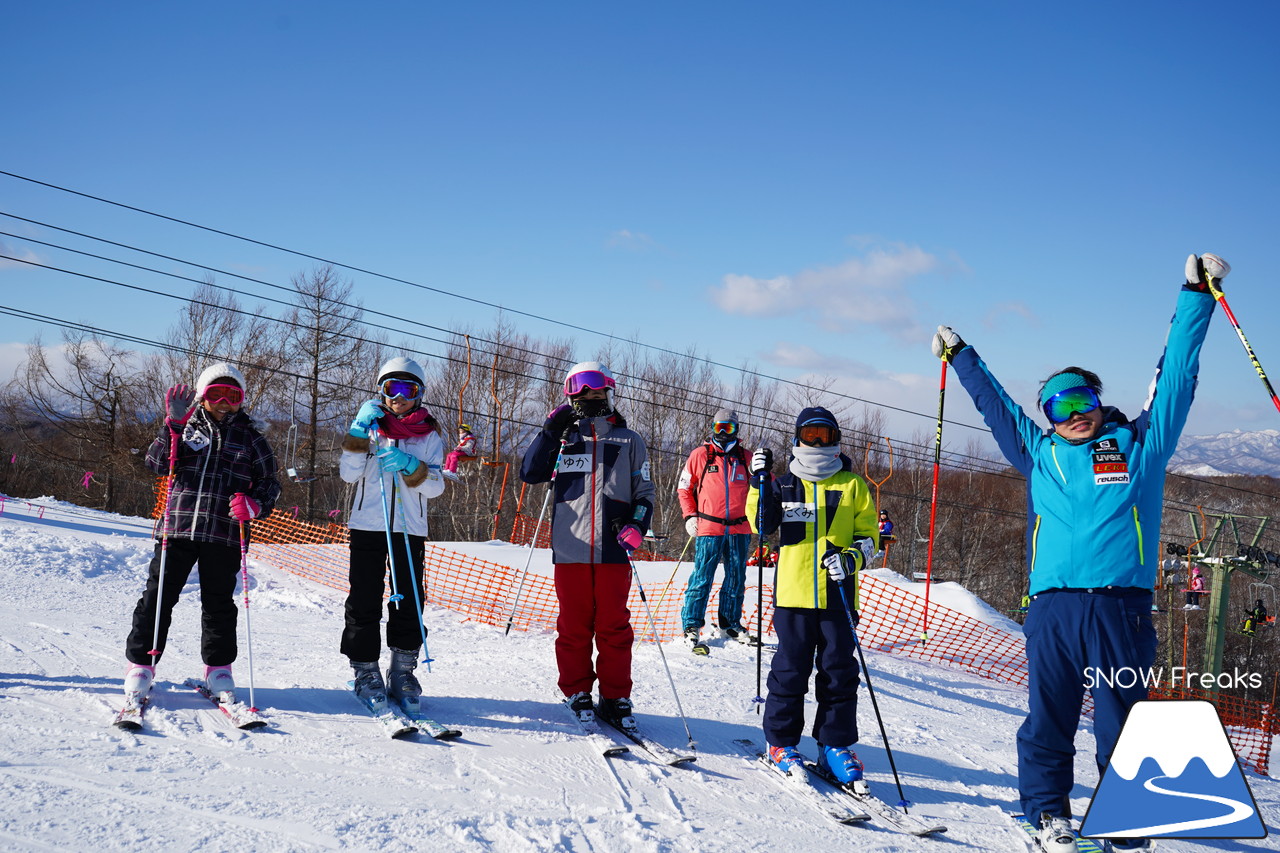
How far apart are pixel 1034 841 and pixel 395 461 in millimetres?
3278

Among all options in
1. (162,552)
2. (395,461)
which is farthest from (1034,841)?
(162,552)

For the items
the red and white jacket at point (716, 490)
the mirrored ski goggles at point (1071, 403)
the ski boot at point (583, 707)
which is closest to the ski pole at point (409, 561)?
the ski boot at point (583, 707)

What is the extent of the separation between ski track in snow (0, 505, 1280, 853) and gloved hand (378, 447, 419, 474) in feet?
4.03

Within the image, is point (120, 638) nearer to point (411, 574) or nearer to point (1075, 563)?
point (411, 574)

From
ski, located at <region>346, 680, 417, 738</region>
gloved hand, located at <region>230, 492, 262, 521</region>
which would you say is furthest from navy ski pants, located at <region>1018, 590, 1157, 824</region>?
gloved hand, located at <region>230, 492, 262, 521</region>

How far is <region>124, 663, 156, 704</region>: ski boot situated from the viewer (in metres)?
3.77

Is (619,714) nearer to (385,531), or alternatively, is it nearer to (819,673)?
(819,673)

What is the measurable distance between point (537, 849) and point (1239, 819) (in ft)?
8.44

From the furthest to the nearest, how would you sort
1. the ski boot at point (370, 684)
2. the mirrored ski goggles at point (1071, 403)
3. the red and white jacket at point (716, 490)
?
1. the red and white jacket at point (716, 490)
2. the ski boot at point (370, 684)
3. the mirrored ski goggles at point (1071, 403)

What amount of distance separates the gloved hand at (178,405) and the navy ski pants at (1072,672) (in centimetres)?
386

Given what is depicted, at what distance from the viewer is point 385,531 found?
4.16 metres

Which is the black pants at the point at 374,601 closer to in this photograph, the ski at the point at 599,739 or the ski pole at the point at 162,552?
the ski pole at the point at 162,552

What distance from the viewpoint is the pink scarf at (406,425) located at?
420cm

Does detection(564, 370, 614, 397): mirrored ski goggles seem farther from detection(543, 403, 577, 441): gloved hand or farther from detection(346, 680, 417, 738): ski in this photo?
detection(346, 680, 417, 738): ski
